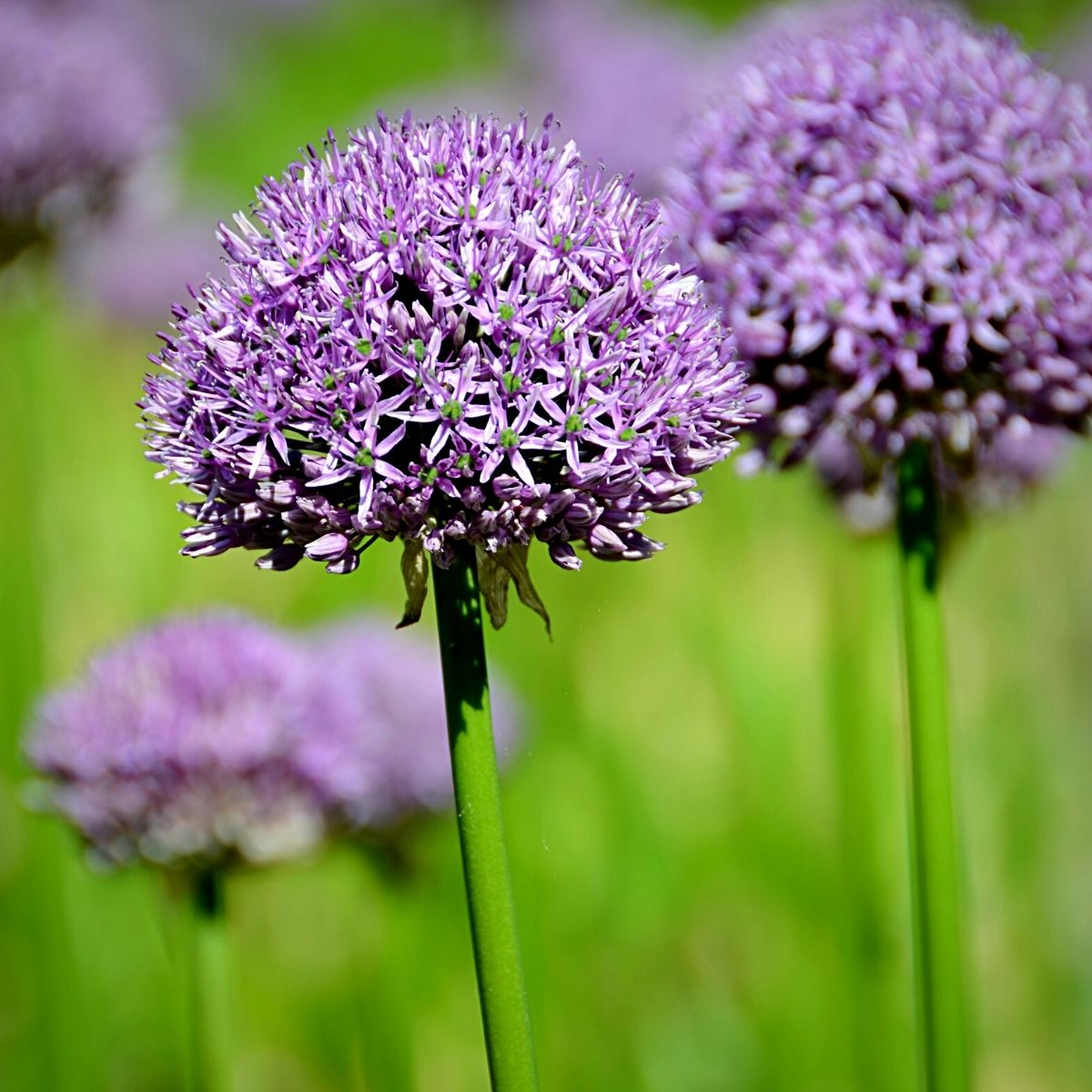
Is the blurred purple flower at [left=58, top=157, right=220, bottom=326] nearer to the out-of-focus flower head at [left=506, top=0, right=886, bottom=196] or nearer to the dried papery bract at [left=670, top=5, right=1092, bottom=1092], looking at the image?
the out-of-focus flower head at [left=506, top=0, right=886, bottom=196]

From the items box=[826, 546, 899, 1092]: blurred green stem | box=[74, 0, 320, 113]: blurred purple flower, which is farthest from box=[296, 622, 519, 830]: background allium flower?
box=[74, 0, 320, 113]: blurred purple flower

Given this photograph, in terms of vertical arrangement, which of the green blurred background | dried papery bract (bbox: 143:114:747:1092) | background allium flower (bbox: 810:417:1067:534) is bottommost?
the green blurred background

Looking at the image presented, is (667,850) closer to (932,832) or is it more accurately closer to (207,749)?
(207,749)

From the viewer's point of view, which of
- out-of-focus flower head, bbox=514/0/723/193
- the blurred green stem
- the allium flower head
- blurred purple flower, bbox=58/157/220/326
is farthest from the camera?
blurred purple flower, bbox=58/157/220/326

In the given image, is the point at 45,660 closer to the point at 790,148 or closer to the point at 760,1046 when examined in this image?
A: the point at 760,1046

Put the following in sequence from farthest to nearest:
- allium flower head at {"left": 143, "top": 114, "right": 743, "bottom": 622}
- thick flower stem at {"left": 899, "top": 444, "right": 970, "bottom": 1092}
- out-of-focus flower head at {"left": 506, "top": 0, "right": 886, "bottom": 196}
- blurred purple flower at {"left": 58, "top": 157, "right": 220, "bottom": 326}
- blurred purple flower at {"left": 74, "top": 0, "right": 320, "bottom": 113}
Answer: blurred purple flower at {"left": 58, "top": 157, "right": 220, "bottom": 326}
blurred purple flower at {"left": 74, "top": 0, "right": 320, "bottom": 113}
out-of-focus flower head at {"left": 506, "top": 0, "right": 886, "bottom": 196}
thick flower stem at {"left": 899, "top": 444, "right": 970, "bottom": 1092}
allium flower head at {"left": 143, "top": 114, "right": 743, "bottom": 622}

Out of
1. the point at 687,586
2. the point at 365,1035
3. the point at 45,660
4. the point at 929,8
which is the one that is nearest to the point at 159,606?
the point at 45,660
